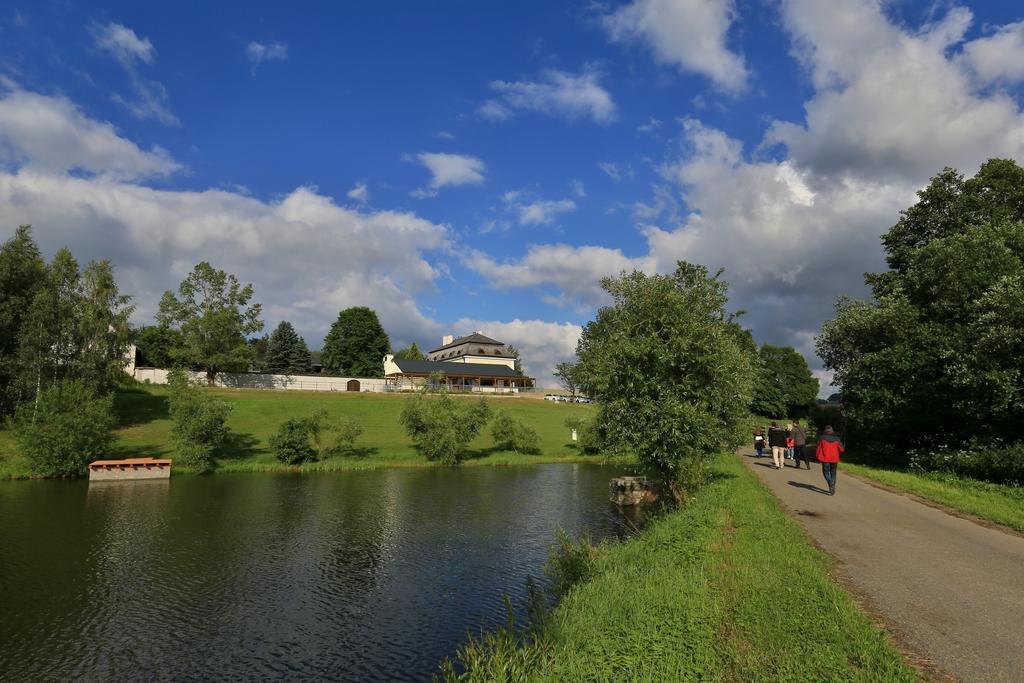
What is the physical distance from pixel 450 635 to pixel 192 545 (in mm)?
13640

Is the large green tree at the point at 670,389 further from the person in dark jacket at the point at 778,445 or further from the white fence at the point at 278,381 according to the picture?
the white fence at the point at 278,381

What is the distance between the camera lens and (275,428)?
57.1m

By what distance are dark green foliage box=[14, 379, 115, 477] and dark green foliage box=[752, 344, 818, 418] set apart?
100m

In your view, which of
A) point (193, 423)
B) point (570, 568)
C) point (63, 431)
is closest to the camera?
point (570, 568)

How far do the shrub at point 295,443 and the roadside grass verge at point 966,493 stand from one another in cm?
3880

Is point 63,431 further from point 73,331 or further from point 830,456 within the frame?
point 830,456

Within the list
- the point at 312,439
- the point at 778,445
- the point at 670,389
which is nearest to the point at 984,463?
the point at 778,445

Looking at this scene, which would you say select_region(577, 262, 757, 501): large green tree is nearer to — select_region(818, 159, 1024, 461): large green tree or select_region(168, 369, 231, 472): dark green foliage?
select_region(818, 159, 1024, 461): large green tree

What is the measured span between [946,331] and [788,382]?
93.6 meters

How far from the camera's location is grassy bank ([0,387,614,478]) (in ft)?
145

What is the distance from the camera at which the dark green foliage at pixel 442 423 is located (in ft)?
157

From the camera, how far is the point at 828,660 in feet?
23.7

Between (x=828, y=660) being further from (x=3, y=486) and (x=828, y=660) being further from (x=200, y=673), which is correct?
(x=3, y=486)

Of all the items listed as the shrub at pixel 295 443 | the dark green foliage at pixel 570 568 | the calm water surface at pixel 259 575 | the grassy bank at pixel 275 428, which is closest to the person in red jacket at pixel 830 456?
the calm water surface at pixel 259 575
